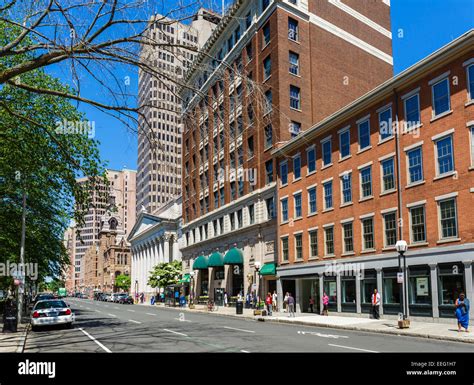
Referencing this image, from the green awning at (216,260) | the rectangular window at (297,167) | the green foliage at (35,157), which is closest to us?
the green foliage at (35,157)

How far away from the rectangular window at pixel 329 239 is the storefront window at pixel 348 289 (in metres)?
2.38

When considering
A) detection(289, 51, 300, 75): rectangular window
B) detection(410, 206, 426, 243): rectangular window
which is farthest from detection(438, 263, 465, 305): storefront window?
detection(289, 51, 300, 75): rectangular window

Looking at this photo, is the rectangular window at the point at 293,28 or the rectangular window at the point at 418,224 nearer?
the rectangular window at the point at 418,224

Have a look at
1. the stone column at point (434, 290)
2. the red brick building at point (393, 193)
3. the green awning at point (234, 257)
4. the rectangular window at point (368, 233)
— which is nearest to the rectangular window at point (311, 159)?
the red brick building at point (393, 193)

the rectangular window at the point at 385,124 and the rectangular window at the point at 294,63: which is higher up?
the rectangular window at the point at 294,63

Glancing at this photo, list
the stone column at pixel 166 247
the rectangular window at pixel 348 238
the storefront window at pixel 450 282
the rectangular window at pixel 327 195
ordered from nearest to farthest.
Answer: the storefront window at pixel 450 282, the rectangular window at pixel 348 238, the rectangular window at pixel 327 195, the stone column at pixel 166 247

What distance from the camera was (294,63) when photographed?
4741cm

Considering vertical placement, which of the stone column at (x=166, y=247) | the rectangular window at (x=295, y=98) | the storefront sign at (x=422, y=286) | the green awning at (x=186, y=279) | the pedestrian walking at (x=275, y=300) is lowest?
the pedestrian walking at (x=275, y=300)

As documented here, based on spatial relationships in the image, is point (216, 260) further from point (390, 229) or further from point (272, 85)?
point (390, 229)

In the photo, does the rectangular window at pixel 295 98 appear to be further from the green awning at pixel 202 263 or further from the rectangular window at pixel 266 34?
the green awning at pixel 202 263

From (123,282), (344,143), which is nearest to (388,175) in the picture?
(344,143)

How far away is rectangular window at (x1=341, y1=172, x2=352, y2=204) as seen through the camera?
34.8 metres

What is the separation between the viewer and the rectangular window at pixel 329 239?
36.5 metres
